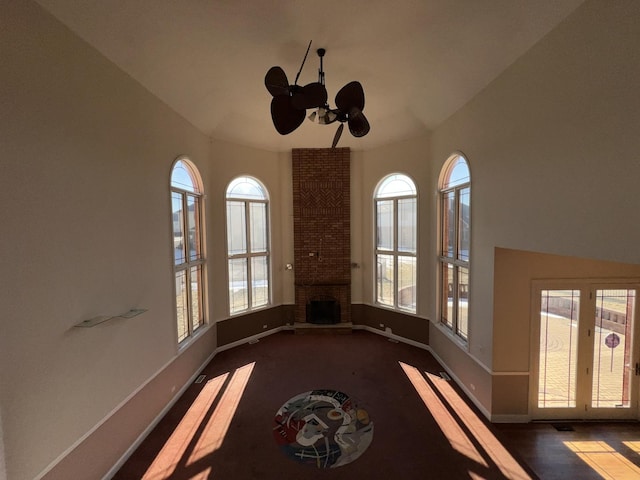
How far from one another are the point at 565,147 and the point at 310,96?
2.52m

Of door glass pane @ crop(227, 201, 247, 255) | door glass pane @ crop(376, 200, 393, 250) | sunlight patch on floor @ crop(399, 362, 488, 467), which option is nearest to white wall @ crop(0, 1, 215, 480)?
door glass pane @ crop(227, 201, 247, 255)

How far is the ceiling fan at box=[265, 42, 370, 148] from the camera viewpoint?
8.97 ft

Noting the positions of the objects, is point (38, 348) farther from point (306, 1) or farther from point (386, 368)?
point (386, 368)

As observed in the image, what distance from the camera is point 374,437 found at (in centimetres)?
350

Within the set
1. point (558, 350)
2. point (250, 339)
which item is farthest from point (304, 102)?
point (250, 339)

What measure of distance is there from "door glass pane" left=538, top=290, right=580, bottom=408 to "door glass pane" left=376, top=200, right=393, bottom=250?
3.27 metres

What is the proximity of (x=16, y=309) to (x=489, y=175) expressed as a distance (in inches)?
207

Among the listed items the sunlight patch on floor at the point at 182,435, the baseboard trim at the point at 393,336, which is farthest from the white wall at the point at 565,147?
the sunlight patch on floor at the point at 182,435

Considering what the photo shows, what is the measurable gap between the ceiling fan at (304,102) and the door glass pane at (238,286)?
4.10 meters

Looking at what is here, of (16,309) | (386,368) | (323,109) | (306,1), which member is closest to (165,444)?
(16,309)

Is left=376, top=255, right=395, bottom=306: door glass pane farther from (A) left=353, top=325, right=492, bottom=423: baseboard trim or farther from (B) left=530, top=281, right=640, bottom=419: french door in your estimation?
(B) left=530, top=281, right=640, bottom=419: french door

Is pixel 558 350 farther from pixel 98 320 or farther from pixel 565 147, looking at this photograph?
pixel 98 320

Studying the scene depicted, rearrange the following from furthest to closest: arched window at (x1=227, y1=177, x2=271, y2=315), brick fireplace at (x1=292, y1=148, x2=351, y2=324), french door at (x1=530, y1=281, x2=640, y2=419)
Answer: brick fireplace at (x1=292, y1=148, x2=351, y2=324)
arched window at (x1=227, y1=177, x2=271, y2=315)
french door at (x1=530, y1=281, x2=640, y2=419)

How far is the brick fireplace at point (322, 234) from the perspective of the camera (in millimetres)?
6891
